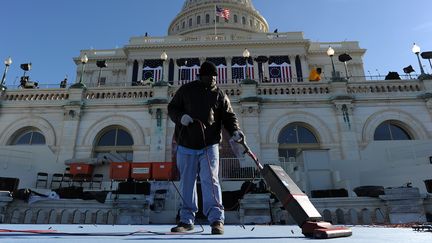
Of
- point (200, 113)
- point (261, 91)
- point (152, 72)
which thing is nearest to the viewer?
point (200, 113)

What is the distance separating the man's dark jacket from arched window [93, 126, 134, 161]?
15.8m

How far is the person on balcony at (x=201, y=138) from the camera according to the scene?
15.3 feet

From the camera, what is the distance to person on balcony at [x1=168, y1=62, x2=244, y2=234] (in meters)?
4.66

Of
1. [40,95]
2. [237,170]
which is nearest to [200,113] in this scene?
[237,170]

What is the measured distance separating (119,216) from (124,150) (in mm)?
10545

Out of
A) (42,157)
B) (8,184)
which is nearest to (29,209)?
(8,184)

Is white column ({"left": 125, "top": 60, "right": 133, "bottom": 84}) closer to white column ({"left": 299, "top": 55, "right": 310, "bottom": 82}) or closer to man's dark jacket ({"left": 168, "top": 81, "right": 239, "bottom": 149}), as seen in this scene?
white column ({"left": 299, "top": 55, "right": 310, "bottom": 82})

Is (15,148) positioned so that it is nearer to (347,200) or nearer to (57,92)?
(57,92)

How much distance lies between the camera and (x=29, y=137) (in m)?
20.5

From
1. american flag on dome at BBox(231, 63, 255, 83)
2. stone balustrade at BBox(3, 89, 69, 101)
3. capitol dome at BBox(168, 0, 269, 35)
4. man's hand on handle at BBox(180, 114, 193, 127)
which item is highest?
capitol dome at BBox(168, 0, 269, 35)

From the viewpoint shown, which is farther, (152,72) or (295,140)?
(152,72)

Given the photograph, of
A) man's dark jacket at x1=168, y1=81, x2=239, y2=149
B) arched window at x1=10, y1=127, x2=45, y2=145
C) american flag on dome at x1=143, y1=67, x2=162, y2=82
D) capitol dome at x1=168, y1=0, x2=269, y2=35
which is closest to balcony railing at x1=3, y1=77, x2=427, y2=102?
arched window at x1=10, y1=127, x2=45, y2=145

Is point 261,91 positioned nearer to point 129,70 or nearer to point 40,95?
point 40,95

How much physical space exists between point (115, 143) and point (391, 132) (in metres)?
18.0
